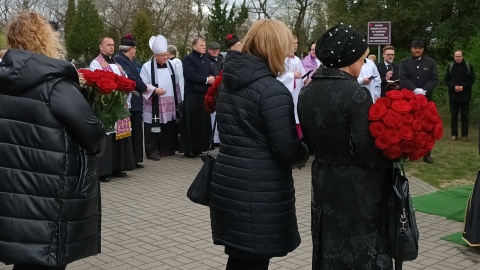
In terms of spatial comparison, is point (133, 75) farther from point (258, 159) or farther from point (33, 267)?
point (33, 267)

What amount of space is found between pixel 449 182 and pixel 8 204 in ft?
24.2

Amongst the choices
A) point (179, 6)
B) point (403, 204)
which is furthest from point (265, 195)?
point (179, 6)

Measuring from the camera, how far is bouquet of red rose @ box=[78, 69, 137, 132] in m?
3.98

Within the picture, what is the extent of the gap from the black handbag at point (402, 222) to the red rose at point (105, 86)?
6.10 feet

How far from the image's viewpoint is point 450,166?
10.6 meters

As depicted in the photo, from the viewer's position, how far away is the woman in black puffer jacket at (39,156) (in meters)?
3.32

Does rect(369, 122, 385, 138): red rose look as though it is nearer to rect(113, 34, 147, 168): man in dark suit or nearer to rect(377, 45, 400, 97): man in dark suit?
rect(113, 34, 147, 168): man in dark suit

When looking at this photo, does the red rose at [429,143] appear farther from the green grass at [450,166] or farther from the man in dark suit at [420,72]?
the man in dark suit at [420,72]

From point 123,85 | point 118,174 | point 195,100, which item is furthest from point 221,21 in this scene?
point 123,85

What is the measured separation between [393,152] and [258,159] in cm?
85

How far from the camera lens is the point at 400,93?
353cm

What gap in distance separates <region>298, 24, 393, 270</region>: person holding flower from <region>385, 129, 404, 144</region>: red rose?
145 millimetres

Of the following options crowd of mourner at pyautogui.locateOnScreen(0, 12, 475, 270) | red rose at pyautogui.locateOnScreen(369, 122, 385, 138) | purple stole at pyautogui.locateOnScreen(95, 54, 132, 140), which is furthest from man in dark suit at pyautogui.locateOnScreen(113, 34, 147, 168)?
red rose at pyautogui.locateOnScreen(369, 122, 385, 138)

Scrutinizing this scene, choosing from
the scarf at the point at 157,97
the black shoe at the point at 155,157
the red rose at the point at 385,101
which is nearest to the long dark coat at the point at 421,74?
the scarf at the point at 157,97
